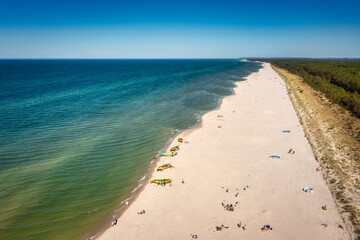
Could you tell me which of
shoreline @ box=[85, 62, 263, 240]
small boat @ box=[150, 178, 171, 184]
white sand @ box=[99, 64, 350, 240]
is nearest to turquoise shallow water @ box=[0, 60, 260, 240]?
shoreline @ box=[85, 62, 263, 240]

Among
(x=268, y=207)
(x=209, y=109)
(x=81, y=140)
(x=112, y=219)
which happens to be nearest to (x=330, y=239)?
(x=268, y=207)

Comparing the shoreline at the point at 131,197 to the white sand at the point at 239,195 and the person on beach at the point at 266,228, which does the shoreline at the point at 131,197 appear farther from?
the person on beach at the point at 266,228

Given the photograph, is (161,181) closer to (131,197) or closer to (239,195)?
(131,197)

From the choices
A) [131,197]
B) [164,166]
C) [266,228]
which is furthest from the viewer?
[164,166]

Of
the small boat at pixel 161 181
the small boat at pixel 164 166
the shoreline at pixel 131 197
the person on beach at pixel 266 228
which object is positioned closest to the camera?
the person on beach at pixel 266 228

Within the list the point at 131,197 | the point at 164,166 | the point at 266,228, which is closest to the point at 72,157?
the point at 131,197

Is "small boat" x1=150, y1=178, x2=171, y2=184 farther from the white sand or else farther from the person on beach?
the person on beach

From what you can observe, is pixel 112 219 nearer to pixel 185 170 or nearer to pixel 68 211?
pixel 68 211

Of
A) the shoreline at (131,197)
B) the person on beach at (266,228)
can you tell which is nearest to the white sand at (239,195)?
the person on beach at (266,228)

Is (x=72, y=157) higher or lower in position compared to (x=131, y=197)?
higher

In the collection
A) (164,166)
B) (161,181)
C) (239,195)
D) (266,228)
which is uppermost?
(164,166)
